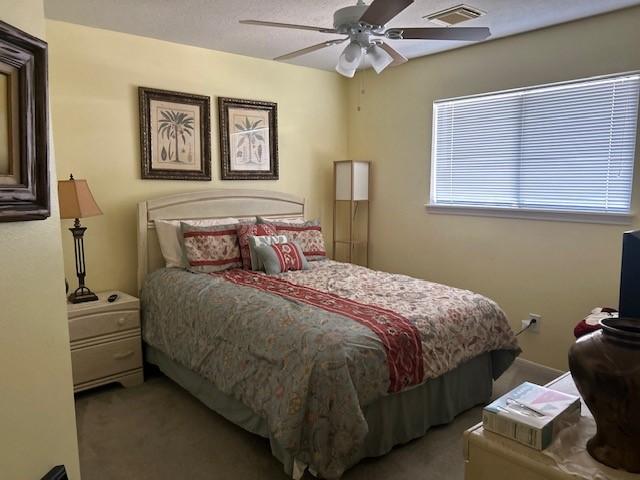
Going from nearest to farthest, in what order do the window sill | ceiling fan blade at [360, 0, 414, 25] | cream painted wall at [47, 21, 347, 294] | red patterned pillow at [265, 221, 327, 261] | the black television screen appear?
the black television screen, ceiling fan blade at [360, 0, 414, 25], the window sill, cream painted wall at [47, 21, 347, 294], red patterned pillow at [265, 221, 327, 261]

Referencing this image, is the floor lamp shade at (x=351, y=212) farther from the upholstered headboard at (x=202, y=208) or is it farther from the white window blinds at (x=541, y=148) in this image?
the white window blinds at (x=541, y=148)

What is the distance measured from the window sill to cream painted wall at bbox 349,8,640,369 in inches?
1.8

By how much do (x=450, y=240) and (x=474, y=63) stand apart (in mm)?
1486

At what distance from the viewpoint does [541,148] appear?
11.5 ft

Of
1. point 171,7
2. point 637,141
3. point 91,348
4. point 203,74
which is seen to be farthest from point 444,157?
point 91,348

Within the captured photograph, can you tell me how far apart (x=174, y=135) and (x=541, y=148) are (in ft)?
9.42

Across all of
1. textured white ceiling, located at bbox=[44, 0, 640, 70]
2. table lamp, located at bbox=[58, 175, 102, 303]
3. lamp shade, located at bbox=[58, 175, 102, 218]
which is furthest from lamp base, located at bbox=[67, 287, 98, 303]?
textured white ceiling, located at bbox=[44, 0, 640, 70]

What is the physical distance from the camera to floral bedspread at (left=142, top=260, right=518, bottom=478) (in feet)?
6.71

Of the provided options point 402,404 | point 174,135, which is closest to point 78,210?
point 174,135

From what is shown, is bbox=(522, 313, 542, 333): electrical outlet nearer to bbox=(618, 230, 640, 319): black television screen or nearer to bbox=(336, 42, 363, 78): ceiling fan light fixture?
bbox=(336, 42, 363, 78): ceiling fan light fixture

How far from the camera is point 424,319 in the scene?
251cm

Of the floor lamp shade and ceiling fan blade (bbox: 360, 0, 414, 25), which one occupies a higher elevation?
ceiling fan blade (bbox: 360, 0, 414, 25)

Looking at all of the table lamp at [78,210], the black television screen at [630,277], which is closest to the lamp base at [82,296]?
the table lamp at [78,210]

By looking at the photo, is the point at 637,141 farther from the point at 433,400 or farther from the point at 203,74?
the point at 203,74
